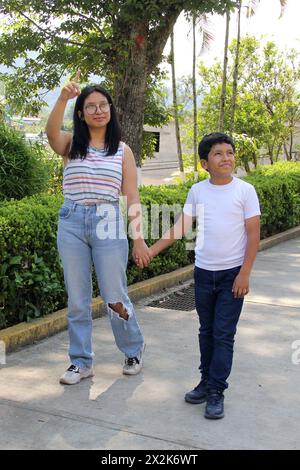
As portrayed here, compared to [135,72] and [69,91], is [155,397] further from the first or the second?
[135,72]

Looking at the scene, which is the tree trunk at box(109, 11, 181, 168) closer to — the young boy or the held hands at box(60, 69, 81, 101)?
the held hands at box(60, 69, 81, 101)

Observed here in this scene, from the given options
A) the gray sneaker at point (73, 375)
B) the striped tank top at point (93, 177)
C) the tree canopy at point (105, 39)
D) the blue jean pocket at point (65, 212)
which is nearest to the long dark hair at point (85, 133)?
the striped tank top at point (93, 177)

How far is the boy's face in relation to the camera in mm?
3781

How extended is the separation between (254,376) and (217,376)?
72 cm

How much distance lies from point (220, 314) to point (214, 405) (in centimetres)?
50

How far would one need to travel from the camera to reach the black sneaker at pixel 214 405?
12.2 ft

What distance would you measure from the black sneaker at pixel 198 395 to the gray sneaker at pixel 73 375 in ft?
2.29

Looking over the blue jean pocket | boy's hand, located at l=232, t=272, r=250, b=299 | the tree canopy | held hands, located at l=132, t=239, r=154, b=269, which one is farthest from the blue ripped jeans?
the tree canopy

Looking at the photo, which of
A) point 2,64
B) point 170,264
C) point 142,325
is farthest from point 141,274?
point 2,64

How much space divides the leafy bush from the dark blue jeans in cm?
317

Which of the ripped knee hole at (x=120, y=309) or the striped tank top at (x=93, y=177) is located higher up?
the striped tank top at (x=93, y=177)

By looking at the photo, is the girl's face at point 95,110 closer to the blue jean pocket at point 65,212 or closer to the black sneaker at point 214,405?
the blue jean pocket at point 65,212

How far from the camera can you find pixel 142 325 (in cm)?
568

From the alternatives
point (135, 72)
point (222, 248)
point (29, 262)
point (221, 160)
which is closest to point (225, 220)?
point (222, 248)
